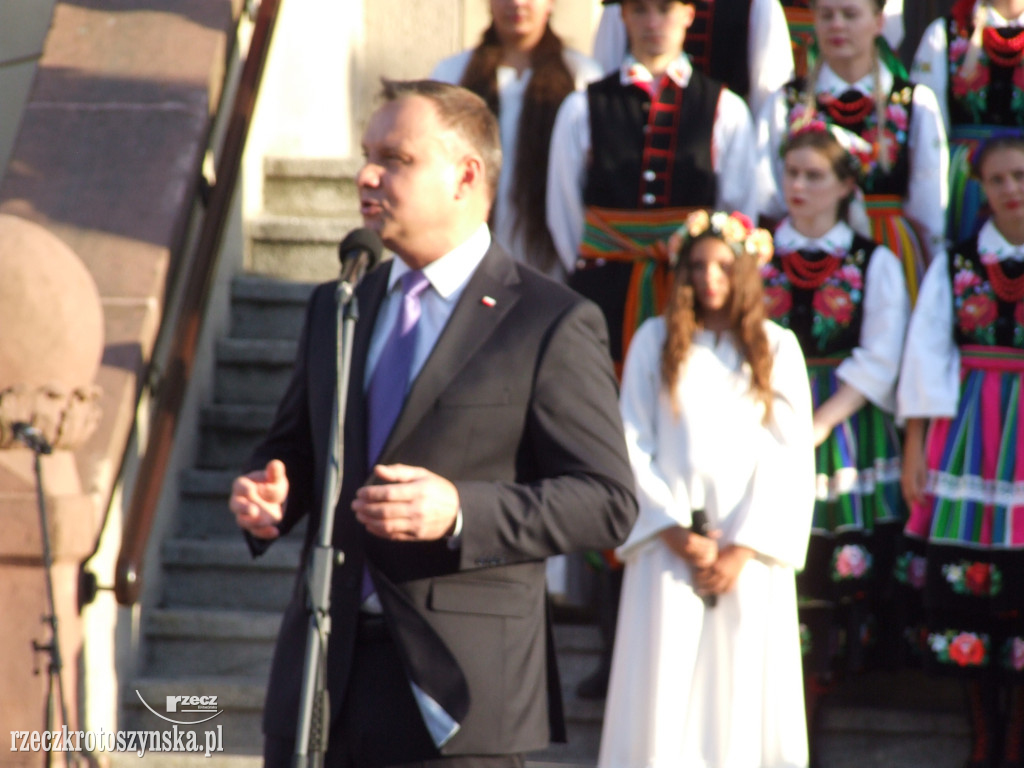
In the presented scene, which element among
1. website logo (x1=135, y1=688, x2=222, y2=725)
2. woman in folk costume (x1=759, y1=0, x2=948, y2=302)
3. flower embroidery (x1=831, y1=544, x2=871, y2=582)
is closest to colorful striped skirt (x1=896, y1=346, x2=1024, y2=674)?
flower embroidery (x1=831, y1=544, x2=871, y2=582)

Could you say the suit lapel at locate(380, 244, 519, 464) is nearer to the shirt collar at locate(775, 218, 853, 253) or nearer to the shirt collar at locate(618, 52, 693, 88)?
the shirt collar at locate(775, 218, 853, 253)

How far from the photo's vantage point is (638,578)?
16.3 feet

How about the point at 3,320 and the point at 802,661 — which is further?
the point at 802,661

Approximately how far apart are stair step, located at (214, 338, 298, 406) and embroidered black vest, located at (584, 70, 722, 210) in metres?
1.68

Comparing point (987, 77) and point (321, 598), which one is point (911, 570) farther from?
point (321, 598)

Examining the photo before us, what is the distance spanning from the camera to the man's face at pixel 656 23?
5664mm

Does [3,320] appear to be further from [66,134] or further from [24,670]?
[66,134]

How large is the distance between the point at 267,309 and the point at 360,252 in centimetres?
433

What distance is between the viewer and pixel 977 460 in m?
5.15

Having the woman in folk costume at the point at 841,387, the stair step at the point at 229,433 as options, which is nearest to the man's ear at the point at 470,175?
the woman in folk costume at the point at 841,387

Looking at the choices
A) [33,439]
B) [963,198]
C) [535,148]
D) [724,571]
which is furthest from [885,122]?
[33,439]

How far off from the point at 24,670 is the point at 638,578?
185 centimetres

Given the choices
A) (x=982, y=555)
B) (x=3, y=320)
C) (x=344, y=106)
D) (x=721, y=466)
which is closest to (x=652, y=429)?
(x=721, y=466)

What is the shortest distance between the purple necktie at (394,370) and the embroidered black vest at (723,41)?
3508mm
